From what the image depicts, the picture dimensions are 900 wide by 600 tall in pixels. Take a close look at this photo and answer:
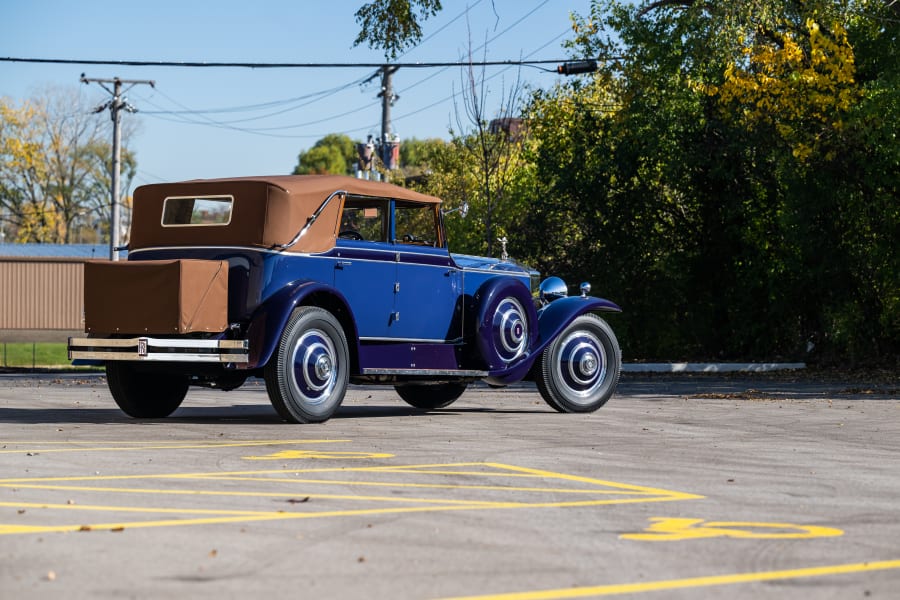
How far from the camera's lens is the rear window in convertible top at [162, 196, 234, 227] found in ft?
44.5

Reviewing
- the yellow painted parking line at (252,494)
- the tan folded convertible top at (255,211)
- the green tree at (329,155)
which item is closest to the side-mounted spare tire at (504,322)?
the tan folded convertible top at (255,211)

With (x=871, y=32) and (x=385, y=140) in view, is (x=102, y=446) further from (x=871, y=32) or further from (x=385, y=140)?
(x=385, y=140)

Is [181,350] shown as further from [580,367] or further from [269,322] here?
[580,367]

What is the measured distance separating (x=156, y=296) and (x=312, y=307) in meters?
1.46

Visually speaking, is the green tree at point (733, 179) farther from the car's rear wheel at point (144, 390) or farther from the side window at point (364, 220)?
the car's rear wheel at point (144, 390)

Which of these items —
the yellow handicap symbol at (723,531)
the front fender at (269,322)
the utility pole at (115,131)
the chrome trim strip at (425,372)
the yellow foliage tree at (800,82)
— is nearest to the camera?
the yellow handicap symbol at (723,531)

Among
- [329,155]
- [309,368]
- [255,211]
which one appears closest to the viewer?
[309,368]

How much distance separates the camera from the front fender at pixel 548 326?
15062 millimetres

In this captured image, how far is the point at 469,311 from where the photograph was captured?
1495cm

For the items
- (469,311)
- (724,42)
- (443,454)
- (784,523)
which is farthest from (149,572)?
(724,42)

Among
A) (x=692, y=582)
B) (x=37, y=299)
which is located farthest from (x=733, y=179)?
(x=37, y=299)

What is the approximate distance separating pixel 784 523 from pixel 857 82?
19.9 meters

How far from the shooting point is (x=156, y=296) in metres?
12.6

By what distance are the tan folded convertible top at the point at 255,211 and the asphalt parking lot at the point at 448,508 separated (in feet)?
5.92
